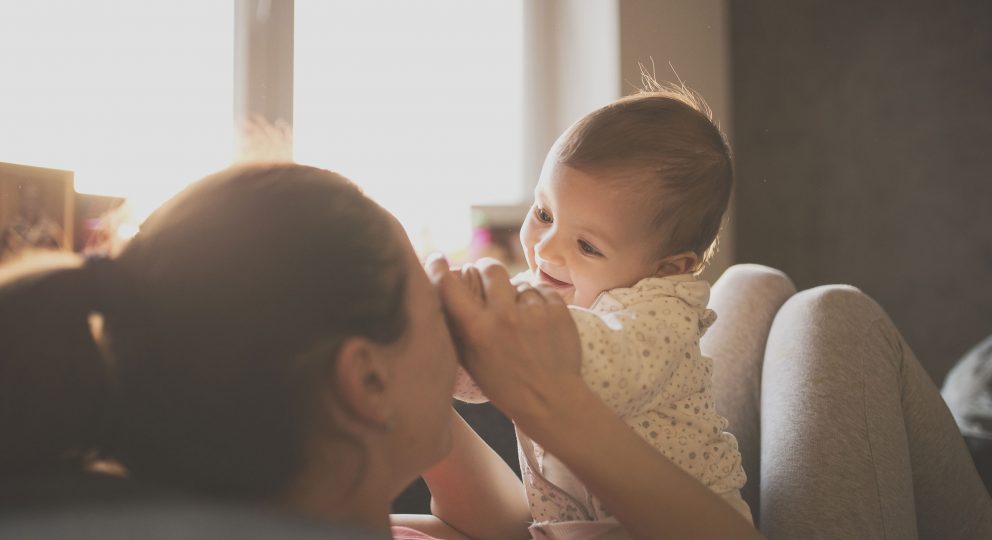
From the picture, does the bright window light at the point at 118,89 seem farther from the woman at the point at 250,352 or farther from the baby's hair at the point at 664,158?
the woman at the point at 250,352

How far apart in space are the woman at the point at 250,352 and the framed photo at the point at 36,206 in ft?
4.04

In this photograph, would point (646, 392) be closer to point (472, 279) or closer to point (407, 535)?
point (472, 279)

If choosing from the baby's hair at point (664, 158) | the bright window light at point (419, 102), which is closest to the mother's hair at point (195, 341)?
the baby's hair at point (664, 158)

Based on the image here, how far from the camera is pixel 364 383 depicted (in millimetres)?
A: 598

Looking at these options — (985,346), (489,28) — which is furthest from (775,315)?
(489,28)

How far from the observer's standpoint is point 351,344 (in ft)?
1.89

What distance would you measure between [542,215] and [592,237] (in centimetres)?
10

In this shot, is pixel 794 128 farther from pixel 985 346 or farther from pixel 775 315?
pixel 775 315

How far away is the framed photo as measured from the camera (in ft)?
5.41

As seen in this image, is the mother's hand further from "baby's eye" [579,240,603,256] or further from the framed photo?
the framed photo

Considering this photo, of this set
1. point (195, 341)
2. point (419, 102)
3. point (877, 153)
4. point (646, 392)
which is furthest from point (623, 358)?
point (877, 153)

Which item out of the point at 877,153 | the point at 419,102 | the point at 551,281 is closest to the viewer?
the point at 551,281

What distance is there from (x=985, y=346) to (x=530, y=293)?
248 centimetres

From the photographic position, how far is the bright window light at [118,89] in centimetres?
212
